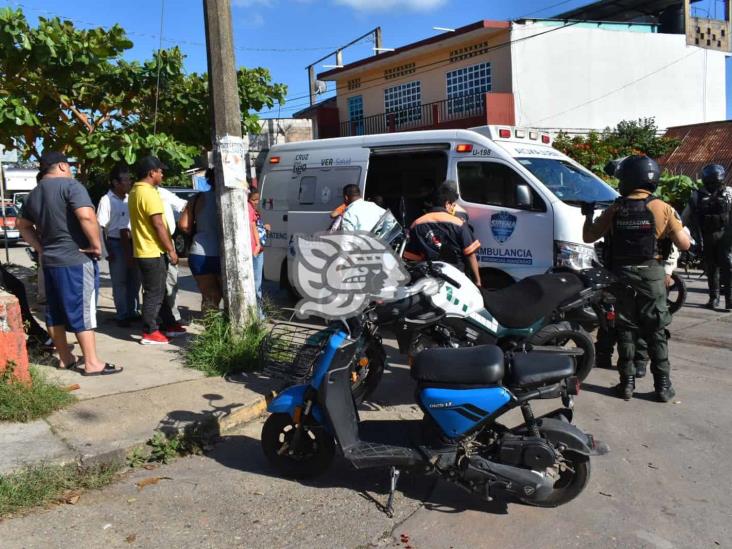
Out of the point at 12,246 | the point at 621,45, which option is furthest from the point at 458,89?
the point at 12,246

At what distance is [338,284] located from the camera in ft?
11.6

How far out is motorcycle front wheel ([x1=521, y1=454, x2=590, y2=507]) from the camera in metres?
3.41

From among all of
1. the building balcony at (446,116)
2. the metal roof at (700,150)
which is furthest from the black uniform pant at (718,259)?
the building balcony at (446,116)

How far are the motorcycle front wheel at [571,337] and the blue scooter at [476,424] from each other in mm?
1687

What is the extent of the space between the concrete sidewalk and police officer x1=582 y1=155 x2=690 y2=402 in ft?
10.1

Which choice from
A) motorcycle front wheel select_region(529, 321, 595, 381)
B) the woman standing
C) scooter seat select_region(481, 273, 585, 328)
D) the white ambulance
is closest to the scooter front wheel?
scooter seat select_region(481, 273, 585, 328)

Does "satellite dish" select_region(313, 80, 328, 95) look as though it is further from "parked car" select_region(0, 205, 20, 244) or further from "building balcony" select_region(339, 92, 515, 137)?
"parked car" select_region(0, 205, 20, 244)

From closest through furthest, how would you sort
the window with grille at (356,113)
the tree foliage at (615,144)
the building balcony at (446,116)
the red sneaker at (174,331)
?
the red sneaker at (174,331) < the tree foliage at (615,144) < the building balcony at (446,116) < the window with grille at (356,113)

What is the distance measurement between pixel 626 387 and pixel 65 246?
188 inches

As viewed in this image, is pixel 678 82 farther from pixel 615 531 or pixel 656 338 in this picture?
pixel 615 531

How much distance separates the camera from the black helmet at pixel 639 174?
5133mm

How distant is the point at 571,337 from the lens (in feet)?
17.8

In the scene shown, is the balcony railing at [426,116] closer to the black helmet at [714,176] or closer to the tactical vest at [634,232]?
the black helmet at [714,176]

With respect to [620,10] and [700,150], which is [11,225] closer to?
[700,150]
